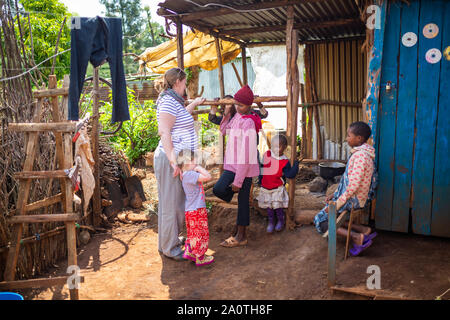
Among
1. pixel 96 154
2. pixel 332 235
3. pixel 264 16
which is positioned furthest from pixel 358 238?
pixel 264 16

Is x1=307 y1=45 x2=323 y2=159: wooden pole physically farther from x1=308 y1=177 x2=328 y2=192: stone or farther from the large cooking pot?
x1=308 y1=177 x2=328 y2=192: stone

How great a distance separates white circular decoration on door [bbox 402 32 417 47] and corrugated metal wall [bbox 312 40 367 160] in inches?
152

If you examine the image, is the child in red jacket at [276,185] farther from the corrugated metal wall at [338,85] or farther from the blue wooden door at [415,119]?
the corrugated metal wall at [338,85]

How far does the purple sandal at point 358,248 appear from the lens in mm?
3609

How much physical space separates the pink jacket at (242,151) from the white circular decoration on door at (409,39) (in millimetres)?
1844

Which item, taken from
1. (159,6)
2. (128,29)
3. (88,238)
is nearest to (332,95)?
(159,6)

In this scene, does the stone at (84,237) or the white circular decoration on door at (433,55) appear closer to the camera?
the white circular decoration on door at (433,55)

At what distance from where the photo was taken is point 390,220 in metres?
4.03

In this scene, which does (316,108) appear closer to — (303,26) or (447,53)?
(303,26)

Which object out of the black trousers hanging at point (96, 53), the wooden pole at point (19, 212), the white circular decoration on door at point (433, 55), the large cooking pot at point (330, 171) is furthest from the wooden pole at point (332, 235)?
the large cooking pot at point (330, 171)

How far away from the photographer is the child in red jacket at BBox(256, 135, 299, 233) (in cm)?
456

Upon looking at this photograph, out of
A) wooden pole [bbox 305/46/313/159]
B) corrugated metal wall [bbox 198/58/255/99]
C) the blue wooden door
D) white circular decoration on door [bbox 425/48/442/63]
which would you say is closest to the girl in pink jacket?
the blue wooden door

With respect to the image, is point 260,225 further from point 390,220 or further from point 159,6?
point 159,6

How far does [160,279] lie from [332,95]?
19.6ft
